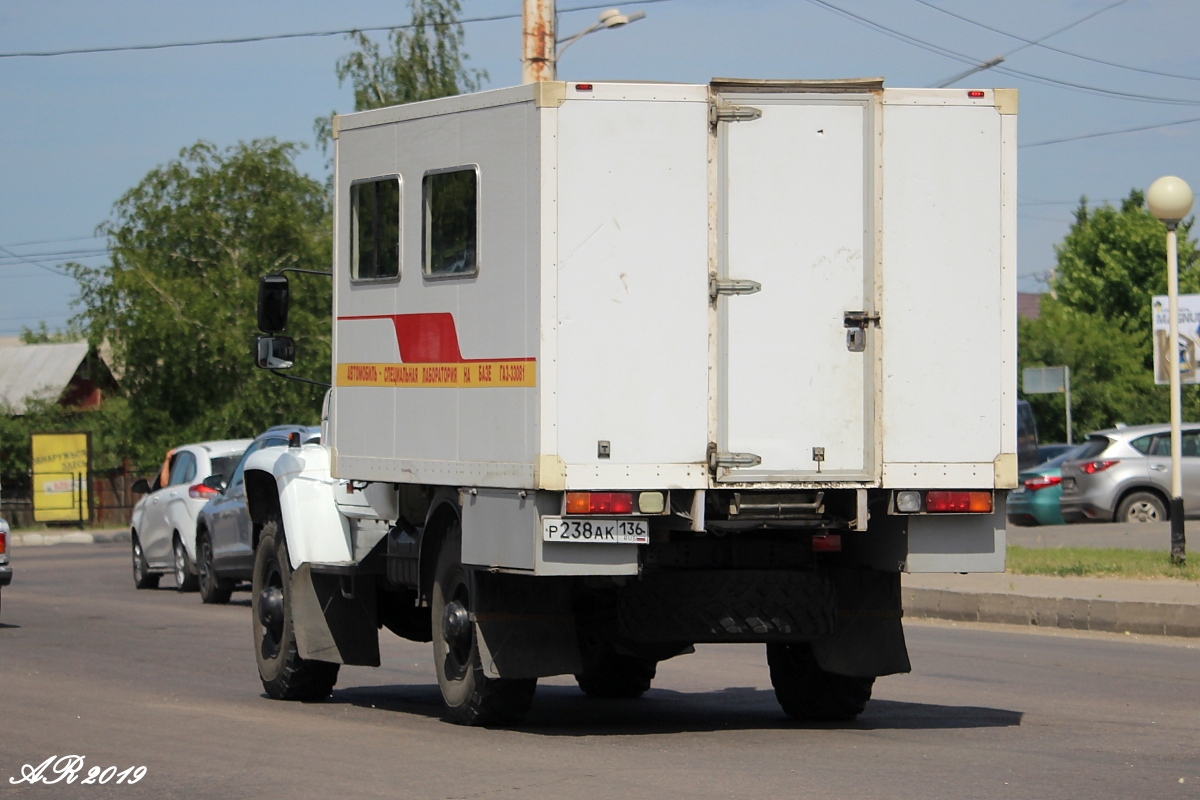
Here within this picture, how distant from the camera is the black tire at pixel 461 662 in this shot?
9.36 metres

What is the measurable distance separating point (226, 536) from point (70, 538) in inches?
812

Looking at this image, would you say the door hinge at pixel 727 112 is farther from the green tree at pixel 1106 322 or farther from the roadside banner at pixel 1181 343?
the green tree at pixel 1106 322

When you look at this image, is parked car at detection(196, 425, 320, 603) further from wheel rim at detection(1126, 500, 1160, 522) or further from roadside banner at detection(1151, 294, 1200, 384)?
wheel rim at detection(1126, 500, 1160, 522)

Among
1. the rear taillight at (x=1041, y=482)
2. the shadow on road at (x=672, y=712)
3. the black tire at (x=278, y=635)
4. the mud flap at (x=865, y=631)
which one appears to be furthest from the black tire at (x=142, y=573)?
the mud flap at (x=865, y=631)

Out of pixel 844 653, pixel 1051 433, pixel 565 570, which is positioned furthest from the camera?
pixel 1051 433

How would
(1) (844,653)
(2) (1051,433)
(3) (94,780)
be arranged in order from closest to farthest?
(3) (94,780) < (1) (844,653) < (2) (1051,433)

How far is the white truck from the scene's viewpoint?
28.5 feet

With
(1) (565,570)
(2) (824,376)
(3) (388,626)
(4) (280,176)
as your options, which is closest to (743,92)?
(2) (824,376)

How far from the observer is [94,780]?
26.0ft

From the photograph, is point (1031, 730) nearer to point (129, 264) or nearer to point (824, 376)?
point (824, 376)

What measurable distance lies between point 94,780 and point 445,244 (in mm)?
3117

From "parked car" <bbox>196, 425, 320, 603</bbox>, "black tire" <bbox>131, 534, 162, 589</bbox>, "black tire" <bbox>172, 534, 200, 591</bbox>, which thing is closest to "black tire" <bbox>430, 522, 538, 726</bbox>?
"parked car" <bbox>196, 425, 320, 603</bbox>

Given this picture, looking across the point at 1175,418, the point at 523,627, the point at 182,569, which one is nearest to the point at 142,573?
the point at 182,569

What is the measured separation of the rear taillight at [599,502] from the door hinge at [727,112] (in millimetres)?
1759
